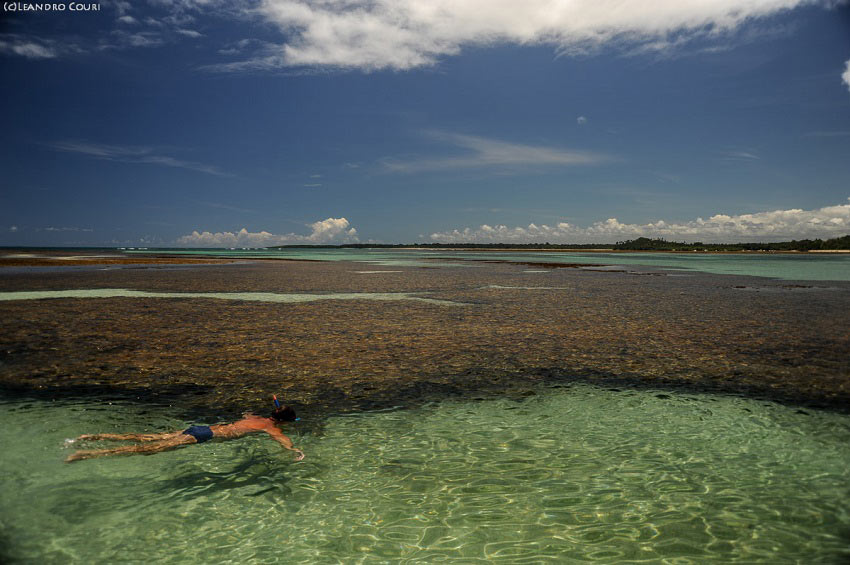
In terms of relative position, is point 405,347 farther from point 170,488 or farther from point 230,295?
point 230,295

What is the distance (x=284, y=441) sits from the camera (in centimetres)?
905

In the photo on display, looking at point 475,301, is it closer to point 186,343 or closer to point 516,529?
point 186,343

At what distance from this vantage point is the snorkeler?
336 inches

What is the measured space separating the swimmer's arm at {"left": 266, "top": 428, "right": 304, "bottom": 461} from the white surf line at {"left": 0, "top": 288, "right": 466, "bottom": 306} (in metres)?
19.7

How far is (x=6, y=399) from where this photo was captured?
1127 centimetres

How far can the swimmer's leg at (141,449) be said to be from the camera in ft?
27.8

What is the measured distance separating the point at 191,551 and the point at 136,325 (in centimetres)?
1728

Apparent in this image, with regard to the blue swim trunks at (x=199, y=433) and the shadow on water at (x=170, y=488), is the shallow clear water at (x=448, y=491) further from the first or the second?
the blue swim trunks at (x=199, y=433)

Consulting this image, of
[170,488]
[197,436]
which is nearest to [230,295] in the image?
[197,436]

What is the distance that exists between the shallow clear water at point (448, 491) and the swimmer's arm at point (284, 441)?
16 centimetres

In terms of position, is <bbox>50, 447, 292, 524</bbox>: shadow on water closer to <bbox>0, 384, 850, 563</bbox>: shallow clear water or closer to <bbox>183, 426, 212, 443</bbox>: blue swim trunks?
<bbox>0, 384, 850, 563</bbox>: shallow clear water

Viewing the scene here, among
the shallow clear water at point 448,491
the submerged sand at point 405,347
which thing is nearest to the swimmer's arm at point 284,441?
the shallow clear water at point 448,491

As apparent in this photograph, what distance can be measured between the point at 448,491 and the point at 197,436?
15.0 ft

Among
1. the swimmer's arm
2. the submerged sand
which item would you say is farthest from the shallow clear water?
the submerged sand
